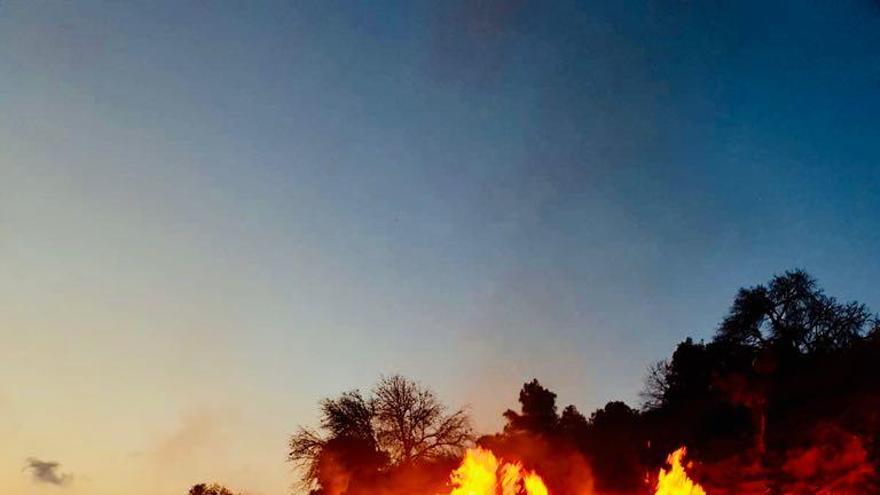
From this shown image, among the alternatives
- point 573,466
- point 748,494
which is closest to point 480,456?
point 748,494

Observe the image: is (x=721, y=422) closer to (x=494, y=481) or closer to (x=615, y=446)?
(x=615, y=446)

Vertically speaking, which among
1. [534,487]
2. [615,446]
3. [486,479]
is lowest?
[534,487]

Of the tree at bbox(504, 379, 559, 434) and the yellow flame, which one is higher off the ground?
the tree at bbox(504, 379, 559, 434)

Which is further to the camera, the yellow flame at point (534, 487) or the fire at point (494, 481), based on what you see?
the yellow flame at point (534, 487)

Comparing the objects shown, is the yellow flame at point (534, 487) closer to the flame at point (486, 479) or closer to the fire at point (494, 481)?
the flame at point (486, 479)

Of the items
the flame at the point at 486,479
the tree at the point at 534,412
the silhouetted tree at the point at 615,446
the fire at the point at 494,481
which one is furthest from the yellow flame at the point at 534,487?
the tree at the point at 534,412

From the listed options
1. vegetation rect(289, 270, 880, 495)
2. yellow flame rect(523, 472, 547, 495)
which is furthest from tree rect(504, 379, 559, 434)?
yellow flame rect(523, 472, 547, 495)

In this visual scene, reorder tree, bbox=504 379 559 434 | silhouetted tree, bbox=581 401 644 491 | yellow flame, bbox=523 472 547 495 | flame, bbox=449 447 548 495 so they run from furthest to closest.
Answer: tree, bbox=504 379 559 434, silhouetted tree, bbox=581 401 644 491, yellow flame, bbox=523 472 547 495, flame, bbox=449 447 548 495

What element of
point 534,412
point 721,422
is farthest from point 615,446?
point 534,412

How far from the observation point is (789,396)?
45.2m

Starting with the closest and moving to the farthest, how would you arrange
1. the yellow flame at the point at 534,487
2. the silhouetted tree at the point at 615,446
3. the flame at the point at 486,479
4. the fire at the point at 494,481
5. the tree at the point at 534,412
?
1. the fire at the point at 494,481
2. the flame at the point at 486,479
3. the yellow flame at the point at 534,487
4. the silhouetted tree at the point at 615,446
5. the tree at the point at 534,412

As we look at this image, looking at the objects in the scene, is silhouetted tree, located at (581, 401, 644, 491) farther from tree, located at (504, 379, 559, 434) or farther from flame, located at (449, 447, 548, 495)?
flame, located at (449, 447, 548, 495)

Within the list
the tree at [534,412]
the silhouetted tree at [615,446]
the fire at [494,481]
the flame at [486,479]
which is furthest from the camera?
the tree at [534,412]

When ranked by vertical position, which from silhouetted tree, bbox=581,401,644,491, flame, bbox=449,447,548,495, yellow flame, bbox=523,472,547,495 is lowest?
yellow flame, bbox=523,472,547,495
